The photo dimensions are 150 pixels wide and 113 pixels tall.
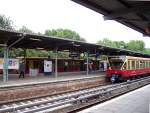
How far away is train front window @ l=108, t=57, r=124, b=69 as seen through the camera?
2601 cm

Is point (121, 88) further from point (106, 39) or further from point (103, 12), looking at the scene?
point (106, 39)

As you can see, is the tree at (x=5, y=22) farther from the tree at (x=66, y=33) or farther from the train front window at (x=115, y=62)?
the train front window at (x=115, y=62)

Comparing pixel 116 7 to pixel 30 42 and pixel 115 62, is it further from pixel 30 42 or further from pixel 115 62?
pixel 115 62

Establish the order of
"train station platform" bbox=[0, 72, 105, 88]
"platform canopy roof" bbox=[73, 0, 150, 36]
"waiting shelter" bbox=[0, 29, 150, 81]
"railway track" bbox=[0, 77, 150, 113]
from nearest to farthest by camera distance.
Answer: "platform canopy roof" bbox=[73, 0, 150, 36]
"railway track" bbox=[0, 77, 150, 113]
"train station platform" bbox=[0, 72, 105, 88]
"waiting shelter" bbox=[0, 29, 150, 81]

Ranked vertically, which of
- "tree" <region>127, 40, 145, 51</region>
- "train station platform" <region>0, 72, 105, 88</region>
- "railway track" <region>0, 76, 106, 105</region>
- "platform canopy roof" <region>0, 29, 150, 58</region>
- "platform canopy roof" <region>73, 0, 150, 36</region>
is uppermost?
"tree" <region>127, 40, 145, 51</region>

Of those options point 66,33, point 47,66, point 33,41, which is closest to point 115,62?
point 47,66

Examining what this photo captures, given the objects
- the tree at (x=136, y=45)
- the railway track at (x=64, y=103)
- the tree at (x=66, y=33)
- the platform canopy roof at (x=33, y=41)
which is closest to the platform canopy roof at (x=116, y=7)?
the railway track at (x=64, y=103)

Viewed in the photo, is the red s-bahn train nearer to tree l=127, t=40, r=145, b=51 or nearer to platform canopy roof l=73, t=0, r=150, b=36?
platform canopy roof l=73, t=0, r=150, b=36

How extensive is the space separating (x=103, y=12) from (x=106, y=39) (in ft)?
398

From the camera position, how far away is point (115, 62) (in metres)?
26.5

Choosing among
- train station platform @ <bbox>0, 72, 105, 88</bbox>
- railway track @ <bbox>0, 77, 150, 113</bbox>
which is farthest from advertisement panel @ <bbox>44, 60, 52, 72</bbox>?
railway track @ <bbox>0, 77, 150, 113</bbox>

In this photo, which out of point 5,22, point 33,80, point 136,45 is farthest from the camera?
point 136,45

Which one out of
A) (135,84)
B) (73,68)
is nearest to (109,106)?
(135,84)

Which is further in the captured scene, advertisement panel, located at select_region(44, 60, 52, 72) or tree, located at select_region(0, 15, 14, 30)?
tree, located at select_region(0, 15, 14, 30)
